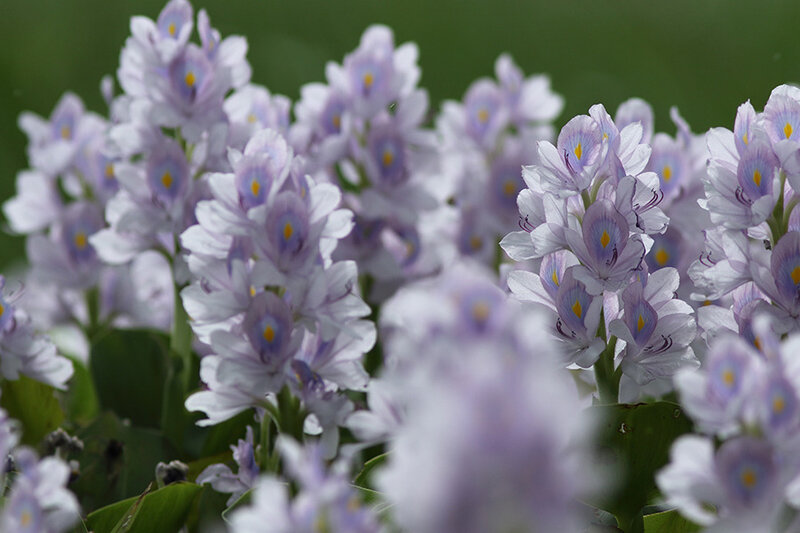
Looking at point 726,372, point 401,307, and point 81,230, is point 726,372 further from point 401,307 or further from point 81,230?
point 81,230

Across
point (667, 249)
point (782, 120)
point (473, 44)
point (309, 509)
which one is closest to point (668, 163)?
point (667, 249)

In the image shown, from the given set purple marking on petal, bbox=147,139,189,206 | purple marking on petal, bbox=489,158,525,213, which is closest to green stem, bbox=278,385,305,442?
purple marking on petal, bbox=147,139,189,206

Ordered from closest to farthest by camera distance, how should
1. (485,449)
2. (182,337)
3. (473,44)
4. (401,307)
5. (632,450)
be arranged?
(485,449), (401,307), (632,450), (182,337), (473,44)

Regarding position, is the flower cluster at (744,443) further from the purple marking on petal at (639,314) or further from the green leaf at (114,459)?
the green leaf at (114,459)

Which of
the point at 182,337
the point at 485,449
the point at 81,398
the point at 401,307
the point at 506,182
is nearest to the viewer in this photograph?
the point at 485,449

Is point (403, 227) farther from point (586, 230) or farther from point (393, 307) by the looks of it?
point (586, 230)

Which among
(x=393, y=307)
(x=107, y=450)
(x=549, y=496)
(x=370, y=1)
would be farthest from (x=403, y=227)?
(x=370, y=1)

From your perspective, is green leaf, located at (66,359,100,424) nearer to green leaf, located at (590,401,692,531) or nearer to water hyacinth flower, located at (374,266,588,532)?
green leaf, located at (590,401,692,531)
